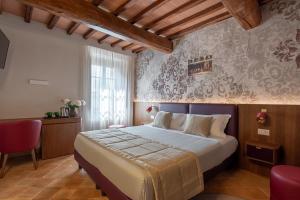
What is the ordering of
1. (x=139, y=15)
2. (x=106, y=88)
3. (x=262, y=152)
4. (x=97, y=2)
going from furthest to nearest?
(x=106, y=88) → (x=139, y=15) → (x=97, y=2) → (x=262, y=152)

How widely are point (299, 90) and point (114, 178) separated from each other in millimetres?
2738

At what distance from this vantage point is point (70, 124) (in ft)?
11.8

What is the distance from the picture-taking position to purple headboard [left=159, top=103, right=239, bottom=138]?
2854 millimetres

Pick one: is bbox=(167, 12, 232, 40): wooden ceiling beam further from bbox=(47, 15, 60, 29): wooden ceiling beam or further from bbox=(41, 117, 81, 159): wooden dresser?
bbox=(41, 117, 81, 159): wooden dresser

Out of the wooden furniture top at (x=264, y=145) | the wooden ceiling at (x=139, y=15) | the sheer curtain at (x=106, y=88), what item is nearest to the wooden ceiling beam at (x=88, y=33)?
the wooden ceiling at (x=139, y=15)

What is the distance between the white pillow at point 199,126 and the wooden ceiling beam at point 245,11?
1682mm

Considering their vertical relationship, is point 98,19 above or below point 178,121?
above

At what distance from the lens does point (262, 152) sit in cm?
241

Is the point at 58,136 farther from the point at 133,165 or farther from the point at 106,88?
the point at 133,165

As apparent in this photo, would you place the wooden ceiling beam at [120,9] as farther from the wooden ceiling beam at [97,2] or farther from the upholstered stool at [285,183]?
the upholstered stool at [285,183]

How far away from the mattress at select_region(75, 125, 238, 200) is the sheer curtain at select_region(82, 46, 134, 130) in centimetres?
186

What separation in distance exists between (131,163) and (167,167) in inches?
13.7

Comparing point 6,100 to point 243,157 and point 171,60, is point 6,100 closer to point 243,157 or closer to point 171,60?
point 171,60

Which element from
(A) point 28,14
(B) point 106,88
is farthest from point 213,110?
(A) point 28,14
